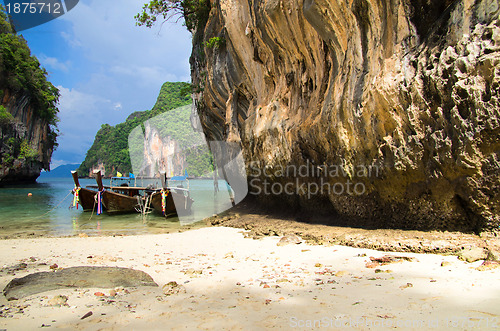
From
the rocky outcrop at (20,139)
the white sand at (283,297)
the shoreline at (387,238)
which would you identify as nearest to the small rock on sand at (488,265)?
the white sand at (283,297)

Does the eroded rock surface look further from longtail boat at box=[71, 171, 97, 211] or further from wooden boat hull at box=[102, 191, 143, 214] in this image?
longtail boat at box=[71, 171, 97, 211]

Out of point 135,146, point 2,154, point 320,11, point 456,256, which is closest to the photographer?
point 456,256

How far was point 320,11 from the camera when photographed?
7.29m

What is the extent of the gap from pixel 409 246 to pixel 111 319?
4.55 metres

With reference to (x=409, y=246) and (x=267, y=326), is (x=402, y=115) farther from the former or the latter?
(x=267, y=326)

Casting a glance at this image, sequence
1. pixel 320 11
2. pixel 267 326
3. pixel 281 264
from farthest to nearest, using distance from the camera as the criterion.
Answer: pixel 320 11 → pixel 281 264 → pixel 267 326

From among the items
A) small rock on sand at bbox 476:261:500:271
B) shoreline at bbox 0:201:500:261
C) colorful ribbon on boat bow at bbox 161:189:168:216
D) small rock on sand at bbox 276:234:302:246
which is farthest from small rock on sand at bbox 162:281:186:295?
colorful ribbon on boat bow at bbox 161:189:168:216

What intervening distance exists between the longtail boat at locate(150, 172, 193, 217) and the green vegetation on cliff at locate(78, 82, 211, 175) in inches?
2538

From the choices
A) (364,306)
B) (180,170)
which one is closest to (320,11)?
(364,306)

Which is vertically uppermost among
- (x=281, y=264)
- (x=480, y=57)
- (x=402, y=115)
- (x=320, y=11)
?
(x=320, y=11)

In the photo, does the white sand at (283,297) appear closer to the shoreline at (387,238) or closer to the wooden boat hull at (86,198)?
the shoreline at (387,238)

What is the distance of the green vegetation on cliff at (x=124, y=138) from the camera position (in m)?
85.9

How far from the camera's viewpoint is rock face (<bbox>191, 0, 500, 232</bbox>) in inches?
188

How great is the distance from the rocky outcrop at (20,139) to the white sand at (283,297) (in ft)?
107
